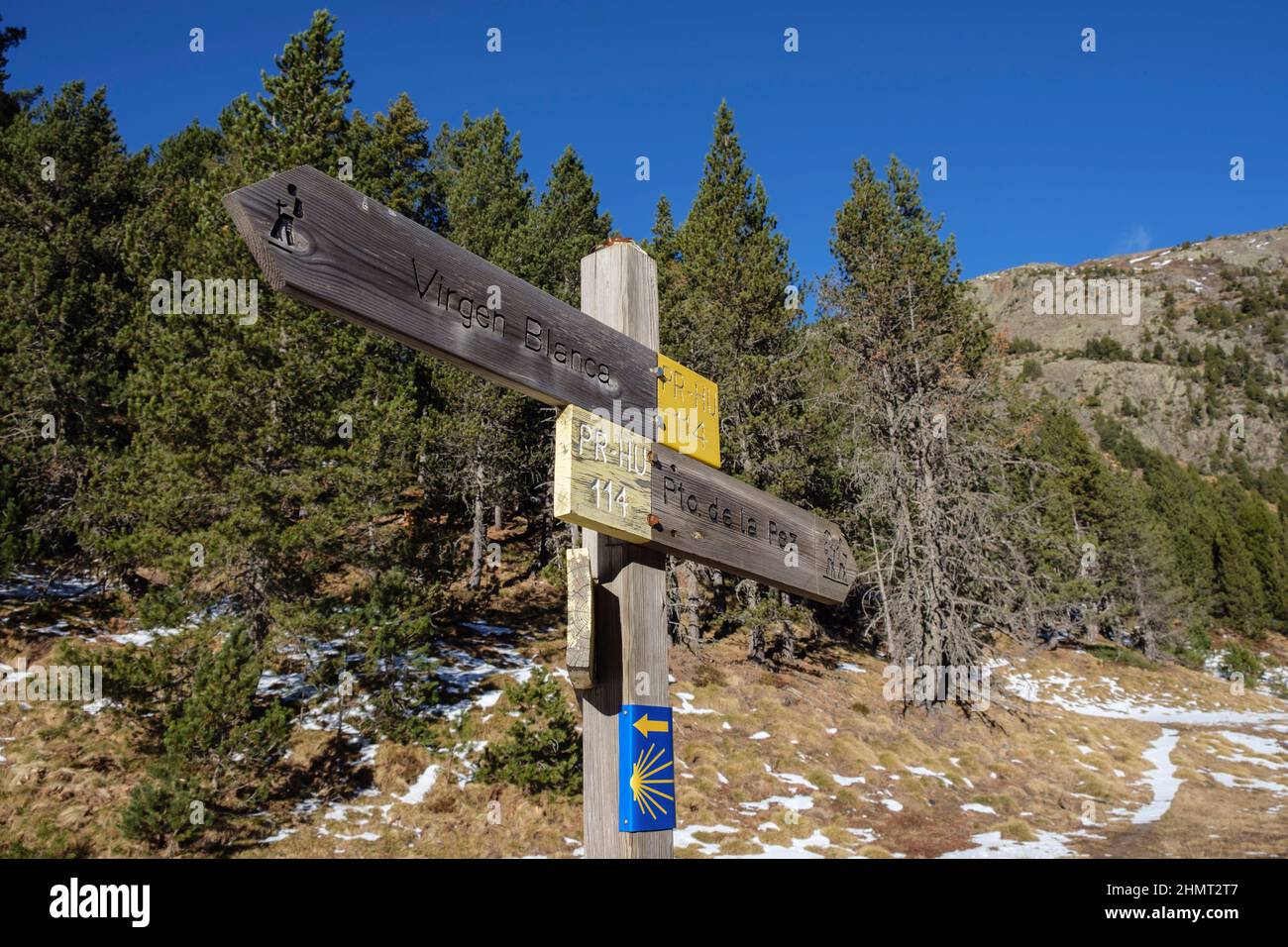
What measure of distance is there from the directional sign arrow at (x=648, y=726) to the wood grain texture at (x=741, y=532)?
0.59 meters

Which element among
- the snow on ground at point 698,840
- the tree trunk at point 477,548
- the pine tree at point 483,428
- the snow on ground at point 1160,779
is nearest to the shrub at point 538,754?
the snow on ground at point 698,840

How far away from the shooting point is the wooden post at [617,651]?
261 centimetres

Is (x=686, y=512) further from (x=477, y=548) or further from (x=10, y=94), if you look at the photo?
(x=10, y=94)

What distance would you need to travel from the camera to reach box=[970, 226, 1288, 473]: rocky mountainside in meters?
114

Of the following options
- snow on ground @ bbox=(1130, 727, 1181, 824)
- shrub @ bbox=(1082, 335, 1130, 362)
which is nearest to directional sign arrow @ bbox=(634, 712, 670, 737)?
snow on ground @ bbox=(1130, 727, 1181, 824)

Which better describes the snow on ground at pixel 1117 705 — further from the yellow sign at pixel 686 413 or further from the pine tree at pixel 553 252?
the yellow sign at pixel 686 413

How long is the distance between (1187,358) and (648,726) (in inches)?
6172

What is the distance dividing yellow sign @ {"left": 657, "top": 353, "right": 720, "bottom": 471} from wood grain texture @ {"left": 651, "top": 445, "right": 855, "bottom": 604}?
0.32ft

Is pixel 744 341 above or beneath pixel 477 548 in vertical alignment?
above

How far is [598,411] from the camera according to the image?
2844 millimetres

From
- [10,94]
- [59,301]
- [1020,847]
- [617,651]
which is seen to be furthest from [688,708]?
[10,94]
